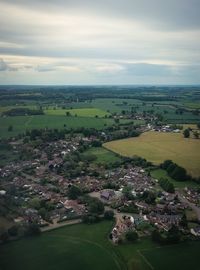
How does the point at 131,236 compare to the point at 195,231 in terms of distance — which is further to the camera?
the point at 195,231

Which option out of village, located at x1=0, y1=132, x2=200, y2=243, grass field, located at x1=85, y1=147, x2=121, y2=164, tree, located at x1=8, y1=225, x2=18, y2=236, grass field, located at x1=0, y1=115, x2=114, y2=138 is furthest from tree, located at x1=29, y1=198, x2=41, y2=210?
grass field, located at x1=0, y1=115, x2=114, y2=138

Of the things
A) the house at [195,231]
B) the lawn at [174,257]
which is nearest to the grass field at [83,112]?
the house at [195,231]

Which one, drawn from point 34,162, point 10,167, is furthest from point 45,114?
point 10,167

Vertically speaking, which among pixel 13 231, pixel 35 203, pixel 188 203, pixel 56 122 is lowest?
pixel 188 203

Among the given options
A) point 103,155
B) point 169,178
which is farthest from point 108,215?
point 103,155

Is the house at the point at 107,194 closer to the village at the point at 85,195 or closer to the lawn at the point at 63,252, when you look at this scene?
the village at the point at 85,195

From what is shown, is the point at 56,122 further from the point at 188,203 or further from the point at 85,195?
the point at 188,203

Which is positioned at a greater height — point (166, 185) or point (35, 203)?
point (35, 203)

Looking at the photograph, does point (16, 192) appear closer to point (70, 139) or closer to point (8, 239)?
point (8, 239)
